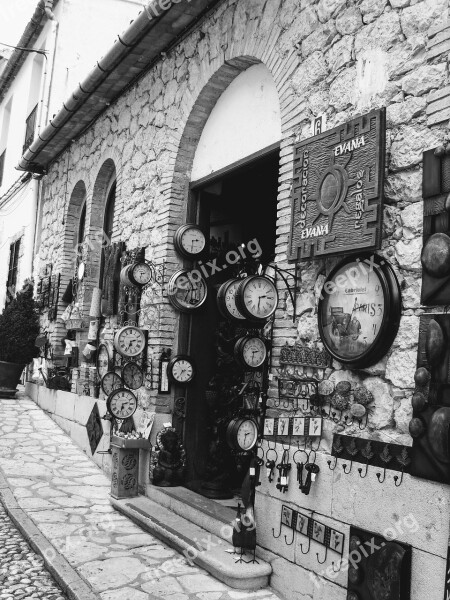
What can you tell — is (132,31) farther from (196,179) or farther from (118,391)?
(118,391)

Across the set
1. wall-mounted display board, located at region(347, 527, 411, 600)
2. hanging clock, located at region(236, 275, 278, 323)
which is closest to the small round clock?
hanging clock, located at region(236, 275, 278, 323)

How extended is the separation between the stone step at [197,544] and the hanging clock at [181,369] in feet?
4.19

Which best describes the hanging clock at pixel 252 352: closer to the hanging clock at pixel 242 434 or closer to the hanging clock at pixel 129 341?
the hanging clock at pixel 242 434

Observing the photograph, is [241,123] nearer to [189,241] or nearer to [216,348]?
[189,241]

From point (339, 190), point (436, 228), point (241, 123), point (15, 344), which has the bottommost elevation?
point (15, 344)

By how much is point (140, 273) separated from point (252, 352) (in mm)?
2194

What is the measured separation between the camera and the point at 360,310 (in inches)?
150

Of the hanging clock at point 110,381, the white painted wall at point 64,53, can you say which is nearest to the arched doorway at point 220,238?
the hanging clock at point 110,381

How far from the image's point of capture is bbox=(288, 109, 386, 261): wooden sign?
12.1 ft

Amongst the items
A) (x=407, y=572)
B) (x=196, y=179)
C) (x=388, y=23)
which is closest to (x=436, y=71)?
(x=388, y=23)

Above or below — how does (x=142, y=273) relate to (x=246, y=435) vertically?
above

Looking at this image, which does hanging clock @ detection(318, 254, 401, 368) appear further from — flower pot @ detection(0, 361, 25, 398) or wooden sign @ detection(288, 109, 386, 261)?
flower pot @ detection(0, 361, 25, 398)

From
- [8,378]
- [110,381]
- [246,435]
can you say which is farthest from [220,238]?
[8,378]

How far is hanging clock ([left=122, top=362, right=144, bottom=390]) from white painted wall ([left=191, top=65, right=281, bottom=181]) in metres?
2.23
